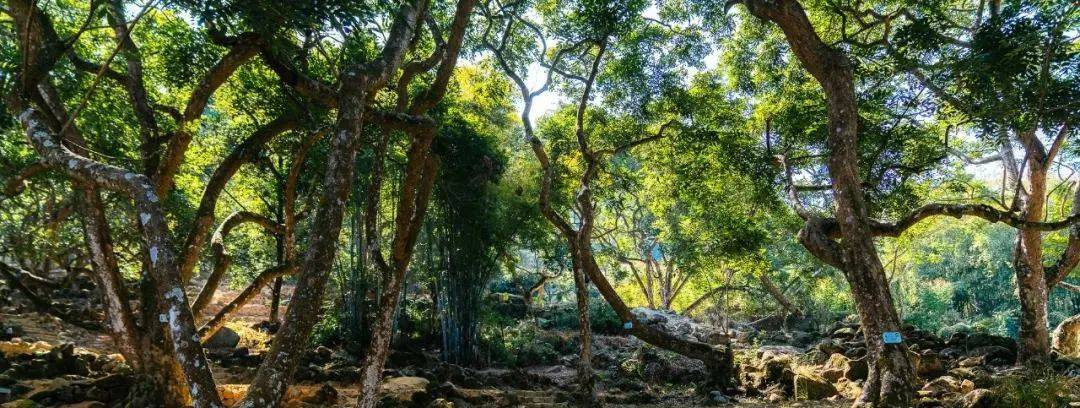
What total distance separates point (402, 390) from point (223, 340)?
626cm

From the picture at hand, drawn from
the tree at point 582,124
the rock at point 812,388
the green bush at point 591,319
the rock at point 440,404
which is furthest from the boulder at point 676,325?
the rock at point 440,404

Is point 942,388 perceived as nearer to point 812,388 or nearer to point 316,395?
point 812,388

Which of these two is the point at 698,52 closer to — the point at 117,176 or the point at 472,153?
the point at 472,153

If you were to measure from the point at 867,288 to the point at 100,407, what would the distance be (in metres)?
7.29

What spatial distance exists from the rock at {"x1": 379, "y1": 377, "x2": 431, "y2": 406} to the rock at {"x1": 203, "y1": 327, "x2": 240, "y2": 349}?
5.22 metres

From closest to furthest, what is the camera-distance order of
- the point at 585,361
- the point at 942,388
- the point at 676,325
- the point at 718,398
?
the point at 942,388 → the point at 585,361 → the point at 718,398 → the point at 676,325

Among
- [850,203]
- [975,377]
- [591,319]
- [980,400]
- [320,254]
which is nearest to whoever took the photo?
[320,254]

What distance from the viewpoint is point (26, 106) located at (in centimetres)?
398

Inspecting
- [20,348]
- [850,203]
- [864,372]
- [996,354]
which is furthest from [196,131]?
[996,354]

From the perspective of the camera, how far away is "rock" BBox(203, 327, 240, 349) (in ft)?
36.4

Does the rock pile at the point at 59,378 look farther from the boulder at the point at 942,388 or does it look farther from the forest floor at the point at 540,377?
the boulder at the point at 942,388

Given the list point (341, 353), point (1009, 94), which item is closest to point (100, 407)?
point (341, 353)

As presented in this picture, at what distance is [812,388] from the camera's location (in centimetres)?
799

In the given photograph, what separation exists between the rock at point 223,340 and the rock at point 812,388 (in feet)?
31.8
